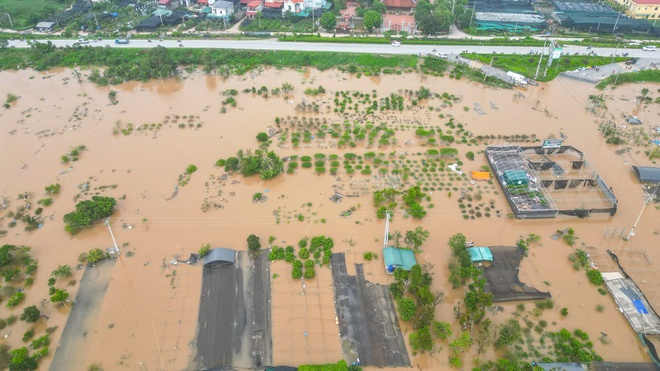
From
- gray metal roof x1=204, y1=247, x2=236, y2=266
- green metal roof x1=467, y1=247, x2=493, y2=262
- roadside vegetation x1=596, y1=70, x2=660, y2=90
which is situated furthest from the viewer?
roadside vegetation x1=596, y1=70, x2=660, y2=90

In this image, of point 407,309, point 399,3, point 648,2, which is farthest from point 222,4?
point 648,2

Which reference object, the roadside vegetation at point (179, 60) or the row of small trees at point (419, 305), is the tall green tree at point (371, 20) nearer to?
the roadside vegetation at point (179, 60)

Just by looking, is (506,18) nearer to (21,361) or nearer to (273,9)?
(273,9)

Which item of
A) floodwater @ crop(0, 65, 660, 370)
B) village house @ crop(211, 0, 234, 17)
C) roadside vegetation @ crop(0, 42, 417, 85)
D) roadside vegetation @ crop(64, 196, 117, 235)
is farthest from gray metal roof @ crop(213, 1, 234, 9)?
roadside vegetation @ crop(64, 196, 117, 235)

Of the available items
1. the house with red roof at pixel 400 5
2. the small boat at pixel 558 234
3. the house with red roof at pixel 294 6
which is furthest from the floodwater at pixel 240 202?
the house with red roof at pixel 400 5

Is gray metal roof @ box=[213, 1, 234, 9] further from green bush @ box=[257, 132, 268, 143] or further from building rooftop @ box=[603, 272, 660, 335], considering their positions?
building rooftop @ box=[603, 272, 660, 335]

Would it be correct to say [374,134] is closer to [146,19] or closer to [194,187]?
[194,187]
